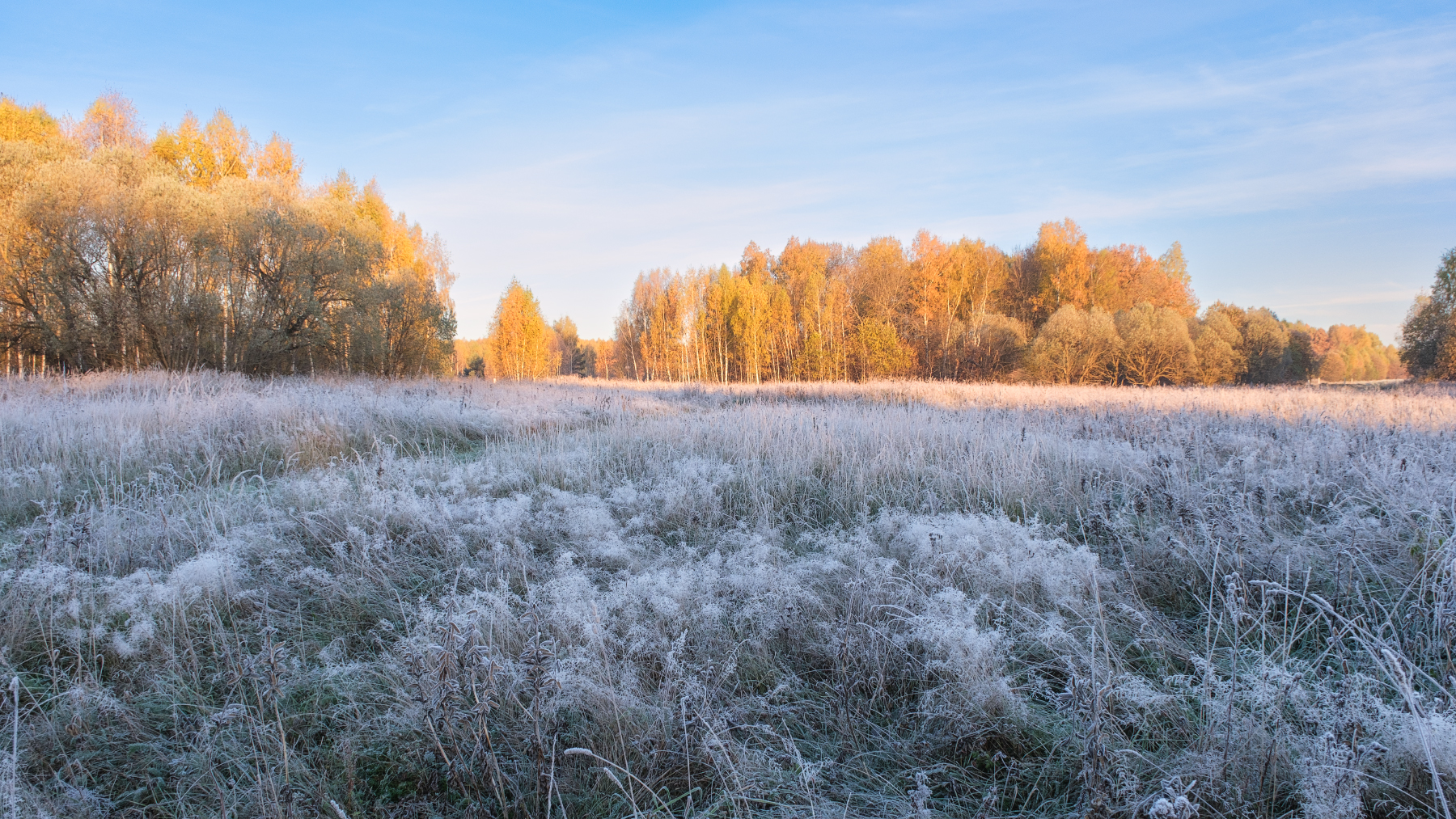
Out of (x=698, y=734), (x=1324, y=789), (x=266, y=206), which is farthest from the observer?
(x=266, y=206)

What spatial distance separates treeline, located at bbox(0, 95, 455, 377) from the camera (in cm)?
1452

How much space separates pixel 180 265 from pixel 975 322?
1289 inches

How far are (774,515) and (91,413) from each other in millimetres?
8788

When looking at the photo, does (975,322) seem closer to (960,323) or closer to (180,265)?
(960,323)

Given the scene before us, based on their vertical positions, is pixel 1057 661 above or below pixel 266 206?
below

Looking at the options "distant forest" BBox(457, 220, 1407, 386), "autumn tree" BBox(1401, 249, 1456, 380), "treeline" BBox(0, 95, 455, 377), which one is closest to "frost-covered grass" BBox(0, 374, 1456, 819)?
"treeline" BBox(0, 95, 455, 377)

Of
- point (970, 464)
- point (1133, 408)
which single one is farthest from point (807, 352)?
point (970, 464)

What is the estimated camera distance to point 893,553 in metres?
3.46

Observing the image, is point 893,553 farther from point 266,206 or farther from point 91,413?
point 266,206

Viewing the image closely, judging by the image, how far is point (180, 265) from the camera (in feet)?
53.8

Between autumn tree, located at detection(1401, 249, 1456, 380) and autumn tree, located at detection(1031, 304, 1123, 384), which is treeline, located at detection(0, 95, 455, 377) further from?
autumn tree, located at detection(1401, 249, 1456, 380)

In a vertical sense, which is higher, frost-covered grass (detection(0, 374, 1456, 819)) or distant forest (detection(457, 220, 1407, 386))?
distant forest (detection(457, 220, 1407, 386))

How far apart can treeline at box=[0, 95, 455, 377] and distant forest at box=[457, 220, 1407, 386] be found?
A: 43.6 feet

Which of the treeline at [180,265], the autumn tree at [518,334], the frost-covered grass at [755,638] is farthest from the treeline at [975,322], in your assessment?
the frost-covered grass at [755,638]
